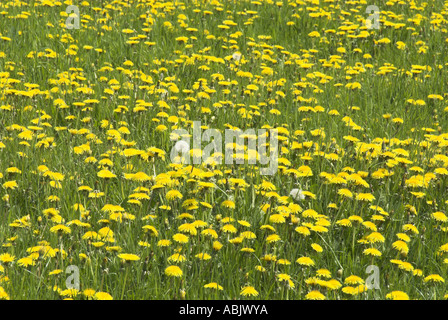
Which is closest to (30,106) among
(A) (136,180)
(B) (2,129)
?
(B) (2,129)

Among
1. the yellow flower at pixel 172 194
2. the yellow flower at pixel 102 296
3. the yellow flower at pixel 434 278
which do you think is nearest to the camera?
the yellow flower at pixel 102 296

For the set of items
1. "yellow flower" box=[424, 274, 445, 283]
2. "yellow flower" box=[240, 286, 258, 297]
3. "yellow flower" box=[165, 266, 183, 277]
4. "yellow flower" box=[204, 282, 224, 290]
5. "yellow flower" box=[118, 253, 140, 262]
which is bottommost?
"yellow flower" box=[424, 274, 445, 283]

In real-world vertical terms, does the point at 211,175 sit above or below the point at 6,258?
above

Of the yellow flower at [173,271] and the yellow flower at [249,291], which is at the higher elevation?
the yellow flower at [173,271]

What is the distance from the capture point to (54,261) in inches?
104

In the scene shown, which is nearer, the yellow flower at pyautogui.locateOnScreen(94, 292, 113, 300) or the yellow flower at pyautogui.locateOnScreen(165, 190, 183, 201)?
the yellow flower at pyautogui.locateOnScreen(94, 292, 113, 300)

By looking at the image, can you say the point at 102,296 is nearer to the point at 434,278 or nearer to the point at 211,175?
the point at 211,175

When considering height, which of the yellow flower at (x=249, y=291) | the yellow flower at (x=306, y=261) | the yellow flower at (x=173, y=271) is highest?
the yellow flower at (x=173, y=271)

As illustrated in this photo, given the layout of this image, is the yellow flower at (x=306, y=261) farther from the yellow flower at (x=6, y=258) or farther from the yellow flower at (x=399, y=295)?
the yellow flower at (x=6, y=258)

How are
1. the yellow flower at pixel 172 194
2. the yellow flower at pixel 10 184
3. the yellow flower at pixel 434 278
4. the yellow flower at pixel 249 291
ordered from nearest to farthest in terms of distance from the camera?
1. the yellow flower at pixel 249 291
2. the yellow flower at pixel 434 278
3. the yellow flower at pixel 172 194
4. the yellow flower at pixel 10 184

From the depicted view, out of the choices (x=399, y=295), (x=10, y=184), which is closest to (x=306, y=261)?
(x=399, y=295)

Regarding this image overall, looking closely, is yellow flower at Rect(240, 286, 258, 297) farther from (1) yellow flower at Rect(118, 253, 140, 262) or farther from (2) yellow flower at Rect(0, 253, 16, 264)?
(2) yellow flower at Rect(0, 253, 16, 264)

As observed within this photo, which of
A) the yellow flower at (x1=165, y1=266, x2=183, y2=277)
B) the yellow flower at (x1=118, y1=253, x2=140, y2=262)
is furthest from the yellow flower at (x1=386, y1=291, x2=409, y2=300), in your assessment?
the yellow flower at (x1=118, y1=253, x2=140, y2=262)

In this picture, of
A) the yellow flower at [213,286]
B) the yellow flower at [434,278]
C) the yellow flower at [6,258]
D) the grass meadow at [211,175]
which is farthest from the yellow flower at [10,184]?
the yellow flower at [434,278]
